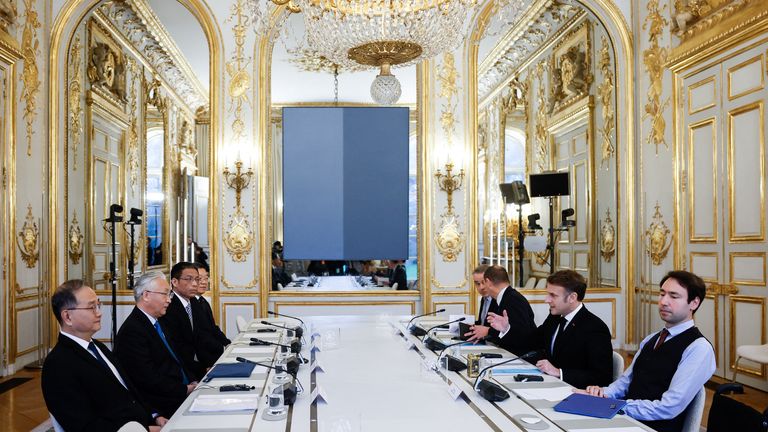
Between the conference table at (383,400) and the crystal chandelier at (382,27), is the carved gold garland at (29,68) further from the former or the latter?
the conference table at (383,400)

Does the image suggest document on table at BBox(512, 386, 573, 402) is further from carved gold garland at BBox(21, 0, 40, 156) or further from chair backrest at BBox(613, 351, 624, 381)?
carved gold garland at BBox(21, 0, 40, 156)

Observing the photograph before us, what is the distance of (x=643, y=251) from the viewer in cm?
705

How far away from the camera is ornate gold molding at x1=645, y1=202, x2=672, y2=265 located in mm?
6668

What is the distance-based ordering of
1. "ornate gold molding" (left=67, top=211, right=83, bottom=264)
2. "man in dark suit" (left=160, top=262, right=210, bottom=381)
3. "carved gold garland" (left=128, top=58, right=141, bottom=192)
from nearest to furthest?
"man in dark suit" (left=160, top=262, right=210, bottom=381) < "ornate gold molding" (left=67, top=211, right=83, bottom=264) < "carved gold garland" (left=128, top=58, right=141, bottom=192)

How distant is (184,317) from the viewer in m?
4.44

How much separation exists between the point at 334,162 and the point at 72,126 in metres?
3.25

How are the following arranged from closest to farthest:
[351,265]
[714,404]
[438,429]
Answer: [438,429] → [714,404] → [351,265]

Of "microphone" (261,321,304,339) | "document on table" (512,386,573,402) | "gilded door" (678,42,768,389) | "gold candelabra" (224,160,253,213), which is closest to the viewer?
"document on table" (512,386,573,402)

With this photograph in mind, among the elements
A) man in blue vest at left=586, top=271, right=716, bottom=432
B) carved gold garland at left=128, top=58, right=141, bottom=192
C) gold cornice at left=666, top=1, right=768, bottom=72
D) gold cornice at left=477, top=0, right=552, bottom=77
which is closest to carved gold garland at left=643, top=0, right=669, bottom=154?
gold cornice at left=666, top=1, right=768, bottom=72

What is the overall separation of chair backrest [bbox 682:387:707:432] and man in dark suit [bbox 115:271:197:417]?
95.0 inches

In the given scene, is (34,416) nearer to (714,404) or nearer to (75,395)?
→ (75,395)

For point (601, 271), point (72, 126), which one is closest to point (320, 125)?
point (72, 126)

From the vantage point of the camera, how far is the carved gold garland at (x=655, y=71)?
6766mm

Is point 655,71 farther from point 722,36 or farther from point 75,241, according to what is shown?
point 75,241
